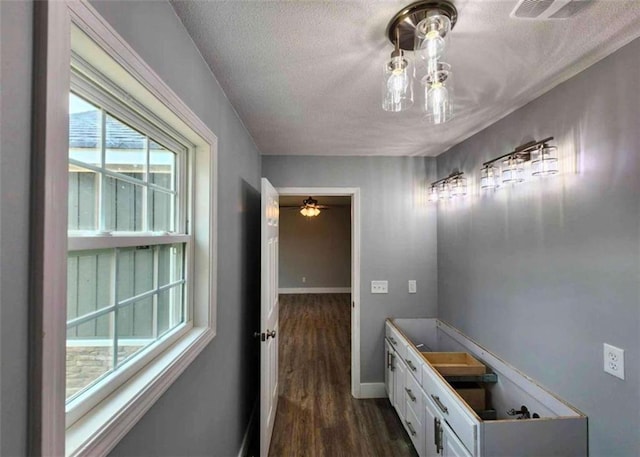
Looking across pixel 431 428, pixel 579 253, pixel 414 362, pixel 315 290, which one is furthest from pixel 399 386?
pixel 315 290

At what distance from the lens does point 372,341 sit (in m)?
2.88

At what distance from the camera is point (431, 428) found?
1.79 meters

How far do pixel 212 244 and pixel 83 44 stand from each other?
2.94 ft

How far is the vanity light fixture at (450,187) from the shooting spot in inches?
93.0

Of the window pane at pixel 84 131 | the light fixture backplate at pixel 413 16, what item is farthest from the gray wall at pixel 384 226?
the window pane at pixel 84 131

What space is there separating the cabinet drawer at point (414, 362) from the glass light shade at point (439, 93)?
160cm

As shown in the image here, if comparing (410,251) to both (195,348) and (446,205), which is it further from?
(195,348)

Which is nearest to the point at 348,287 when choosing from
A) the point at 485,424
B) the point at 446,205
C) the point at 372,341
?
the point at 372,341

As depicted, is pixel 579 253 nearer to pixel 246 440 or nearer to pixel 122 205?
pixel 122 205

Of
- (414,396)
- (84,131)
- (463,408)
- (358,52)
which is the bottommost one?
(414,396)

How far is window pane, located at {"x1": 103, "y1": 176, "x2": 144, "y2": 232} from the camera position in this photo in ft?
2.84

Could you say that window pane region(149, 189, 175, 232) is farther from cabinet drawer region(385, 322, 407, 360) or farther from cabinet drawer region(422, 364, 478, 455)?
cabinet drawer region(385, 322, 407, 360)

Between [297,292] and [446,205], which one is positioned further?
[297,292]

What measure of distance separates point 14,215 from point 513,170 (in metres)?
2.08
